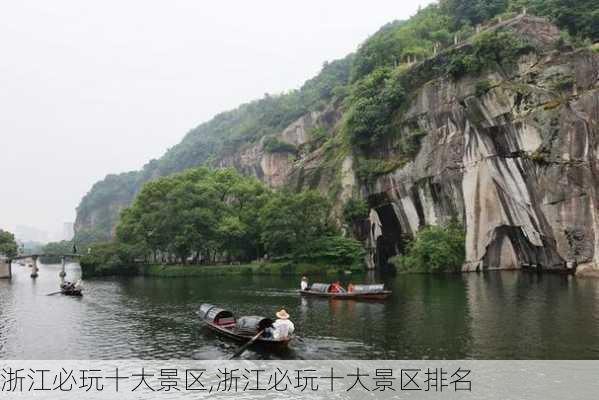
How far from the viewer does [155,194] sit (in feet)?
265

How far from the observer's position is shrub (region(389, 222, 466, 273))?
210 ft

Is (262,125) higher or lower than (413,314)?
higher

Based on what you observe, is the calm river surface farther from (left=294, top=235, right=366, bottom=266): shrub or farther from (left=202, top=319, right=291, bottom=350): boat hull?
(left=294, top=235, right=366, bottom=266): shrub

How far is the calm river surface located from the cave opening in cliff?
21.9m

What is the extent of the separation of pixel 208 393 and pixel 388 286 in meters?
34.5

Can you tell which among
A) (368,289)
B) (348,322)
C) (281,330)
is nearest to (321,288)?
(368,289)

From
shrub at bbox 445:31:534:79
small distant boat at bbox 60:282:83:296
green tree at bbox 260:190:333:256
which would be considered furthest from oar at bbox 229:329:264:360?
shrub at bbox 445:31:534:79

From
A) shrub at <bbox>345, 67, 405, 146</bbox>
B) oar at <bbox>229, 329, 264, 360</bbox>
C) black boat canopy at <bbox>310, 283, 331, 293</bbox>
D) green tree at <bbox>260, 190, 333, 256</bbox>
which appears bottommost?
oar at <bbox>229, 329, 264, 360</bbox>

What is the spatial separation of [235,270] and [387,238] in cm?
2150

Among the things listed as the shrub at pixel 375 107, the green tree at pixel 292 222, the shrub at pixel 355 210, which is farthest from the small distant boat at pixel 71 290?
the shrub at pixel 375 107

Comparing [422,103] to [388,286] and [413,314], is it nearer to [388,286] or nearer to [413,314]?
[388,286]

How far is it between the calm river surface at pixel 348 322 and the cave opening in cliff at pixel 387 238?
863 inches

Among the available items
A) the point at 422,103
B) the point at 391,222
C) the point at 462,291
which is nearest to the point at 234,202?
the point at 391,222

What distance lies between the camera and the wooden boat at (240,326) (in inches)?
1008
